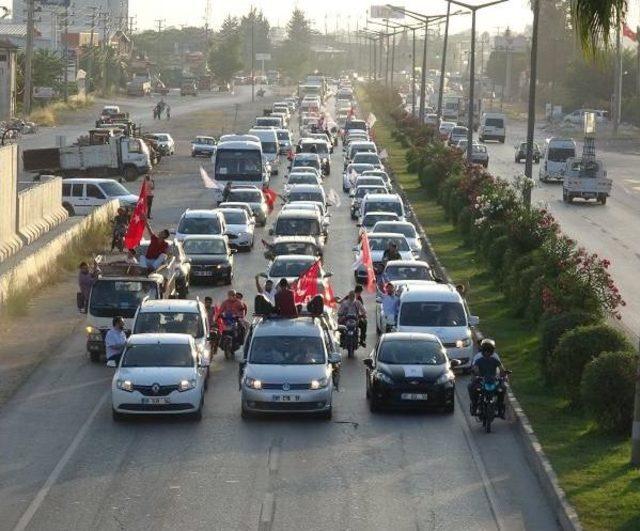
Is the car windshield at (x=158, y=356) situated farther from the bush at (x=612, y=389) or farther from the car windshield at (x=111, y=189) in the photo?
the car windshield at (x=111, y=189)

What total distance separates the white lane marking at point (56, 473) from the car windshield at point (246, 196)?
31.8m

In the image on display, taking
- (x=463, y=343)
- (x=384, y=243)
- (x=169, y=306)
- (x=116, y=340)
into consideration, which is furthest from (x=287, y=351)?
(x=384, y=243)

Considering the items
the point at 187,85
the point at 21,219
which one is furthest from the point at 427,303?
the point at 187,85

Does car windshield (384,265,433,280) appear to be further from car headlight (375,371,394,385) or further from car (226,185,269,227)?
car (226,185,269,227)

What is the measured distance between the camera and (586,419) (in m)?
24.4

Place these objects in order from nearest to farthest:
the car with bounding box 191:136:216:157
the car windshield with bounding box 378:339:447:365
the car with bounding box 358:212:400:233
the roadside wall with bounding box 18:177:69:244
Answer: the car windshield with bounding box 378:339:447:365 < the roadside wall with bounding box 18:177:69:244 < the car with bounding box 358:212:400:233 < the car with bounding box 191:136:216:157

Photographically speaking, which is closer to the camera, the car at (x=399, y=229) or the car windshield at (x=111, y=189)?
the car at (x=399, y=229)

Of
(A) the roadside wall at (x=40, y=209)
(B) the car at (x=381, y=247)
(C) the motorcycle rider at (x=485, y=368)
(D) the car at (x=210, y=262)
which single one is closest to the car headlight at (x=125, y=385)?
(C) the motorcycle rider at (x=485, y=368)

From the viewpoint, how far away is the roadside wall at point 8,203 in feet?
146

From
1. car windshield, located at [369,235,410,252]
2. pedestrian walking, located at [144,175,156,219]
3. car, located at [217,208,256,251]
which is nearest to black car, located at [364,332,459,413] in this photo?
pedestrian walking, located at [144,175,156,219]

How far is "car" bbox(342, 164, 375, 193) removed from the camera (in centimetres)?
7288

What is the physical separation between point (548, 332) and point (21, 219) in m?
25.2

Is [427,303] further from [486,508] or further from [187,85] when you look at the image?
[187,85]

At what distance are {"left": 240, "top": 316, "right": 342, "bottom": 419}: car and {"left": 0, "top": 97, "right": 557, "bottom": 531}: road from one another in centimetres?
34
